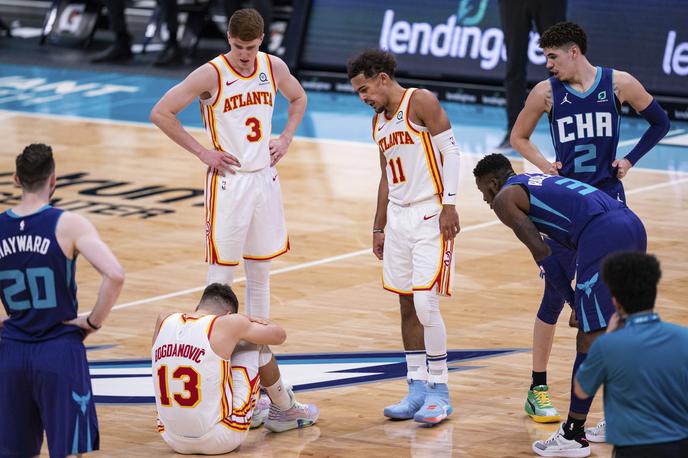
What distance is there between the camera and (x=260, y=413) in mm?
7551

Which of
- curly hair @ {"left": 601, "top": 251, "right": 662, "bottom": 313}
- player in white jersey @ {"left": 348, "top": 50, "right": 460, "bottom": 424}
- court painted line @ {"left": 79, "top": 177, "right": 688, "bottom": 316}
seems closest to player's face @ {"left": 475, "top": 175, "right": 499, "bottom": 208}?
player in white jersey @ {"left": 348, "top": 50, "right": 460, "bottom": 424}

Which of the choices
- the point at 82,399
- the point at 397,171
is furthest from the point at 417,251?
the point at 82,399

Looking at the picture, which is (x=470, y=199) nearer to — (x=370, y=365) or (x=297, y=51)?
(x=370, y=365)

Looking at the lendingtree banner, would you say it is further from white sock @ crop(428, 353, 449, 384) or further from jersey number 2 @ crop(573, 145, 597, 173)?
white sock @ crop(428, 353, 449, 384)

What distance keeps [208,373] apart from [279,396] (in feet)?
1.99

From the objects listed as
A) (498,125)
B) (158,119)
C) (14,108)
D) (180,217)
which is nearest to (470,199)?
(180,217)

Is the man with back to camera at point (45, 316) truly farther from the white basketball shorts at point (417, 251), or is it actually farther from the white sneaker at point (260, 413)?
the white basketball shorts at point (417, 251)

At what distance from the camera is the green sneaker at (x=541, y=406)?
7.38 m

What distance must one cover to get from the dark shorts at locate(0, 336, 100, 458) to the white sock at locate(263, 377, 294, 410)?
161 centimetres

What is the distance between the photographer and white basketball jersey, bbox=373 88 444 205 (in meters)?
7.47

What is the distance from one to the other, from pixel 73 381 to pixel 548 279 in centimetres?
253

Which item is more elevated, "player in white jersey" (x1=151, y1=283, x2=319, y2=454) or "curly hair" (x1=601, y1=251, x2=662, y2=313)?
"curly hair" (x1=601, y1=251, x2=662, y2=313)

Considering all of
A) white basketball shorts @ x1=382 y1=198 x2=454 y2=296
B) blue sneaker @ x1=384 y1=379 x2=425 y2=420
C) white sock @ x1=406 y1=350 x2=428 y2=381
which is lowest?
blue sneaker @ x1=384 y1=379 x2=425 y2=420

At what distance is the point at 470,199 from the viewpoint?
1349 centimetres
